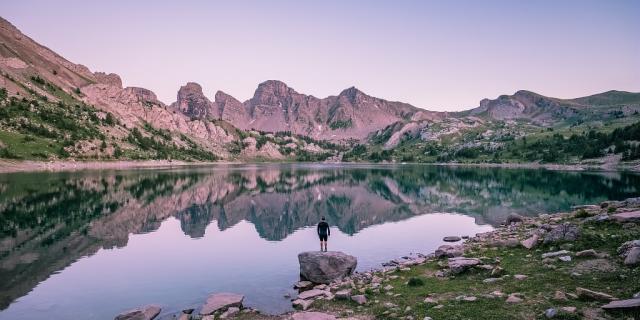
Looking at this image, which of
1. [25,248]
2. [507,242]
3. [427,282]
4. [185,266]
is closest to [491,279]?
[427,282]

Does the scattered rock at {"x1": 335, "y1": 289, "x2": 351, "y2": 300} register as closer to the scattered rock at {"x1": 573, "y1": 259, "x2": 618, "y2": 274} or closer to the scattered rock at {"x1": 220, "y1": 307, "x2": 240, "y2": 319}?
the scattered rock at {"x1": 220, "y1": 307, "x2": 240, "y2": 319}

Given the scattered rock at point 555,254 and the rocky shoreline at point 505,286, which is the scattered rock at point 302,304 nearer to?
the rocky shoreline at point 505,286

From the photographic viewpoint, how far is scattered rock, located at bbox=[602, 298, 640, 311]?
1582cm

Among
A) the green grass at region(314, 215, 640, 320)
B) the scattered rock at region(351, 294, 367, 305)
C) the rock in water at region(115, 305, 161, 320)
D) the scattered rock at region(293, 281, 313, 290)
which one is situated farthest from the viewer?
the scattered rock at region(293, 281, 313, 290)

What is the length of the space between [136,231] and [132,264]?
66.9 feet

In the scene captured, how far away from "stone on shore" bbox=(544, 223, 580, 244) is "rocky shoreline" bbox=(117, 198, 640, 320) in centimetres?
7

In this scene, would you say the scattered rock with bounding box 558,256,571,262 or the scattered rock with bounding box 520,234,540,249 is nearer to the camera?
the scattered rock with bounding box 558,256,571,262

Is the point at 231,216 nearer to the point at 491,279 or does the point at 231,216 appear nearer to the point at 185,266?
the point at 185,266

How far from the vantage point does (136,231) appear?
5944cm

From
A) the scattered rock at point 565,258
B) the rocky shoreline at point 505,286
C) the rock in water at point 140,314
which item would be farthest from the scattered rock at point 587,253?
the rock in water at point 140,314

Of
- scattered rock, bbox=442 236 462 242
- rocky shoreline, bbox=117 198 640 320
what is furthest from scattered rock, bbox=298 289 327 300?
scattered rock, bbox=442 236 462 242

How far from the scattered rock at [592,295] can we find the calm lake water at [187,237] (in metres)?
17.9

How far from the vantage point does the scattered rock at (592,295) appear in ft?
59.6

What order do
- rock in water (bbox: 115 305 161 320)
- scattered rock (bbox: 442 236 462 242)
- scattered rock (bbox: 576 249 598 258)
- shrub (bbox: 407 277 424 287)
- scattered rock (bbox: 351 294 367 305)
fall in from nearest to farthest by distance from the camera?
scattered rock (bbox: 351 294 367 305), rock in water (bbox: 115 305 161 320), scattered rock (bbox: 576 249 598 258), shrub (bbox: 407 277 424 287), scattered rock (bbox: 442 236 462 242)
